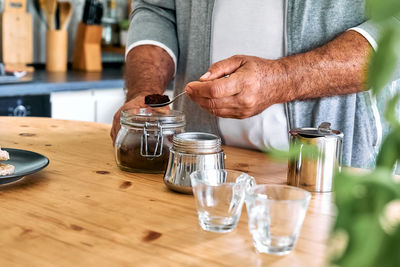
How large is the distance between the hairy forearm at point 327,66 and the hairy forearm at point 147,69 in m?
0.41

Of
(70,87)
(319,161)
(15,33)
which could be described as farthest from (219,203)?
(15,33)

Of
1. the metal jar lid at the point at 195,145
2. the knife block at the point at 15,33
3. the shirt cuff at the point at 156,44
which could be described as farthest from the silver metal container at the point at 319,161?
the knife block at the point at 15,33

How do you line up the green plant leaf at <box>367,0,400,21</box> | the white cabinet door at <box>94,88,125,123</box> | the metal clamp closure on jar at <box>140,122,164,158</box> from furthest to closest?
the white cabinet door at <box>94,88,125,123</box> → the metal clamp closure on jar at <box>140,122,164,158</box> → the green plant leaf at <box>367,0,400,21</box>

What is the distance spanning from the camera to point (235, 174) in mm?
895

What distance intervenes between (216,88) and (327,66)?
0.36 meters

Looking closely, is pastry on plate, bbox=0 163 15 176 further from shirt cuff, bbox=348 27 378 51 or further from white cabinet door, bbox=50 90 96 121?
white cabinet door, bbox=50 90 96 121

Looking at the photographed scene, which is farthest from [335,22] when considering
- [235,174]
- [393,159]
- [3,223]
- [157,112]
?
[393,159]

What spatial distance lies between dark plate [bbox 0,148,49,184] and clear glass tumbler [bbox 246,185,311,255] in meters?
0.46

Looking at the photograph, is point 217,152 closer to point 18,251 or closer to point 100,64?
point 18,251

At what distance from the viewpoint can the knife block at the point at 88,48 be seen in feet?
11.6

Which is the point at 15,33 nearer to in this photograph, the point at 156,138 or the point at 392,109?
the point at 156,138

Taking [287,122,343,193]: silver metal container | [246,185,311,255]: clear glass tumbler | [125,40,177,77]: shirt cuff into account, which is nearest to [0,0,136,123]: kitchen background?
[125,40,177,77]: shirt cuff

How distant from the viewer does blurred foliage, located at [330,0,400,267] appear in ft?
0.91

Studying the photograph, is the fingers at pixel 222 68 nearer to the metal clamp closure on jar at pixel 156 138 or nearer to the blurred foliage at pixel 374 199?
the metal clamp closure on jar at pixel 156 138
